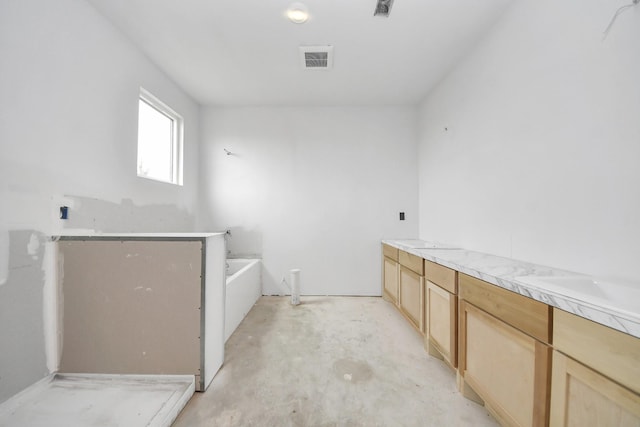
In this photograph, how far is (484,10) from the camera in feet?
5.90

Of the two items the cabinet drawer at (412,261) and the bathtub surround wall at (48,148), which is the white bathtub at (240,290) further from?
the cabinet drawer at (412,261)

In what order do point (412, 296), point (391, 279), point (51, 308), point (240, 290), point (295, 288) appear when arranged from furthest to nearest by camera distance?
point (295, 288), point (391, 279), point (240, 290), point (412, 296), point (51, 308)

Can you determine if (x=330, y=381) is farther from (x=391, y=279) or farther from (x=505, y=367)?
(x=391, y=279)

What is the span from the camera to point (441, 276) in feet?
5.87

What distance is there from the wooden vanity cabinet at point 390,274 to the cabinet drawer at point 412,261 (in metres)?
0.16

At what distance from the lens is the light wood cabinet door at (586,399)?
74 centimetres

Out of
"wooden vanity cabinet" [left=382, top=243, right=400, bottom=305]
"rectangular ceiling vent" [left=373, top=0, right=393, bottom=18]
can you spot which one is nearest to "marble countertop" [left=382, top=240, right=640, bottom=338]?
"wooden vanity cabinet" [left=382, top=243, right=400, bottom=305]

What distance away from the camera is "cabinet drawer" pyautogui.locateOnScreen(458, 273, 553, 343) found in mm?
1002

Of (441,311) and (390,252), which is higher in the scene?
(390,252)

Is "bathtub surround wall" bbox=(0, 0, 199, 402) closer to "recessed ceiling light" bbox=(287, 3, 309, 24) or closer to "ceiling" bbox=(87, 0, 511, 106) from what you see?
"ceiling" bbox=(87, 0, 511, 106)

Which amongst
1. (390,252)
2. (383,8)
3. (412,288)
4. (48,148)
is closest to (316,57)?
(383,8)

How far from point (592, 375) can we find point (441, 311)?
0.98m

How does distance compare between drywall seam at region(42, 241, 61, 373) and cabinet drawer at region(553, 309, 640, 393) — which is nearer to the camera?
cabinet drawer at region(553, 309, 640, 393)

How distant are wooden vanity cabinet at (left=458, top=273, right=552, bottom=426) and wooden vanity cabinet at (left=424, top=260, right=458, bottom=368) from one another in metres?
0.07
